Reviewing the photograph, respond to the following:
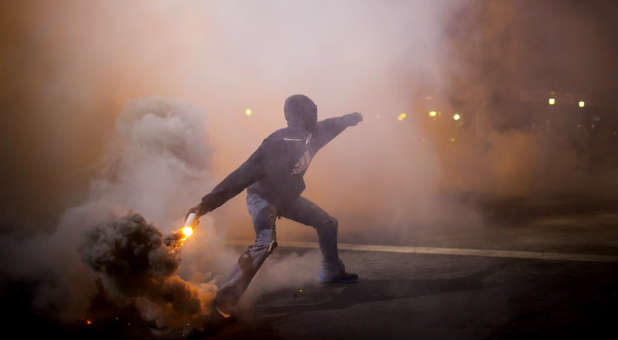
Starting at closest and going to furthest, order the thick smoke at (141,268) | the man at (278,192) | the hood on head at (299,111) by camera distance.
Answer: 1. the thick smoke at (141,268)
2. the man at (278,192)
3. the hood on head at (299,111)

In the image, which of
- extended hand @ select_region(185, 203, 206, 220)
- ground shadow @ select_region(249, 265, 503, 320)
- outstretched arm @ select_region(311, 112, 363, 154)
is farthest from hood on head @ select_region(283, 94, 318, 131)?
ground shadow @ select_region(249, 265, 503, 320)

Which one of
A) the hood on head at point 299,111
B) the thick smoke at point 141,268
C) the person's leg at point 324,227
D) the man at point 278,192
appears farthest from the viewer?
the person's leg at point 324,227

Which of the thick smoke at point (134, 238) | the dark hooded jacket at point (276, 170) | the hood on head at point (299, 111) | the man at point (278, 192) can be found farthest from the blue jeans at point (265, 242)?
the hood on head at point (299, 111)

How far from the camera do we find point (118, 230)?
122 inches

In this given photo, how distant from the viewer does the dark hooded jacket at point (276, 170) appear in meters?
3.71

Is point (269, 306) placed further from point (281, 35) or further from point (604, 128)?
point (604, 128)

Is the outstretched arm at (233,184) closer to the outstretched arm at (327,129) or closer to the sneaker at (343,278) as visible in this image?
the outstretched arm at (327,129)

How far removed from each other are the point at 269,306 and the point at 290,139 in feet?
4.37

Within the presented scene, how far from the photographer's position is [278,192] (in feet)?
13.1

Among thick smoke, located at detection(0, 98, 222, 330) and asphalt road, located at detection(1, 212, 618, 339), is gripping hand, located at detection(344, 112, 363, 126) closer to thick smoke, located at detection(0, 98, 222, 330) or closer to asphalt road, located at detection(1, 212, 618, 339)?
asphalt road, located at detection(1, 212, 618, 339)

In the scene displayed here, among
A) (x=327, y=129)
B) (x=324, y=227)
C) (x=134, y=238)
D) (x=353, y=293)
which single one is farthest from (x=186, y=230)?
(x=327, y=129)

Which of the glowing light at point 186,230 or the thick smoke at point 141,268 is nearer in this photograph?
the thick smoke at point 141,268

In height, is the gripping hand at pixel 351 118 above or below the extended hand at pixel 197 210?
above

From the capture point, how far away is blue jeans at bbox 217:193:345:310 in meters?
3.55
